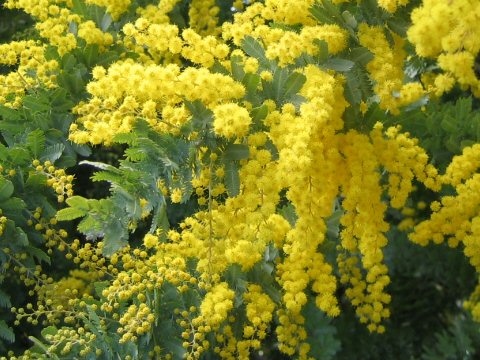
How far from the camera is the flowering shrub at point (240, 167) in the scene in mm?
3381

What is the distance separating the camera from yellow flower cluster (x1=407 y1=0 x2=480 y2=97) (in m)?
2.79

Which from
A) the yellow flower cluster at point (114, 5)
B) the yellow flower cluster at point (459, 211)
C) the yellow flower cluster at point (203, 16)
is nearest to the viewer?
the yellow flower cluster at point (459, 211)

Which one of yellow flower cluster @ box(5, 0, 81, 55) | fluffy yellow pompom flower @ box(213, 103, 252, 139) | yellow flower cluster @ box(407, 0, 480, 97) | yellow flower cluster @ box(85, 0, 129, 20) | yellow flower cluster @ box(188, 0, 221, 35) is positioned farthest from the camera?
yellow flower cluster @ box(188, 0, 221, 35)

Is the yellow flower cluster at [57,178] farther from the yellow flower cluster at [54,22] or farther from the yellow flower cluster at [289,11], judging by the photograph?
Result: the yellow flower cluster at [289,11]

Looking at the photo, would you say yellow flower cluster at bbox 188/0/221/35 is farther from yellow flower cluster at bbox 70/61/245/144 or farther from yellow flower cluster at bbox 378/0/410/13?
yellow flower cluster at bbox 378/0/410/13

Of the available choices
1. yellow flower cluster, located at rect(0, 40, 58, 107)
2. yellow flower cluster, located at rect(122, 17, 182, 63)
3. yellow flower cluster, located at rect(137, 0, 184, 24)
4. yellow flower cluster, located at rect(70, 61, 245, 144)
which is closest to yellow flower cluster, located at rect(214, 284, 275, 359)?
yellow flower cluster, located at rect(70, 61, 245, 144)

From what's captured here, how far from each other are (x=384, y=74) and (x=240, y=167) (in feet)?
2.66

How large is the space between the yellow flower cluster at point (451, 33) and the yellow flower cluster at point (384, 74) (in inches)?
24.1

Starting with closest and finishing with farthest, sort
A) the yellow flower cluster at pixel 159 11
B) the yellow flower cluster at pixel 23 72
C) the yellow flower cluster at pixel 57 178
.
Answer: the yellow flower cluster at pixel 57 178
the yellow flower cluster at pixel 23 72
the yellow flower cluster at pixel 159 11

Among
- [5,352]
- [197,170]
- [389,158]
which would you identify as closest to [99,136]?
[197,170]

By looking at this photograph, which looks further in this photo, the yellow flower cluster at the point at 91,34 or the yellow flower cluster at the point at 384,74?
the yellow flower cluster at the point at 91,34

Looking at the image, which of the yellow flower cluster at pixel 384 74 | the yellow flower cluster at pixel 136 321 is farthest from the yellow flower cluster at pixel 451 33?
the yellow flower cluster at pixel 136 321

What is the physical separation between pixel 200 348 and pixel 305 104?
4.15ft

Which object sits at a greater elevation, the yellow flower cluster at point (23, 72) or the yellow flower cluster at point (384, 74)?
the yellow flower cluster at point (384, 74)
